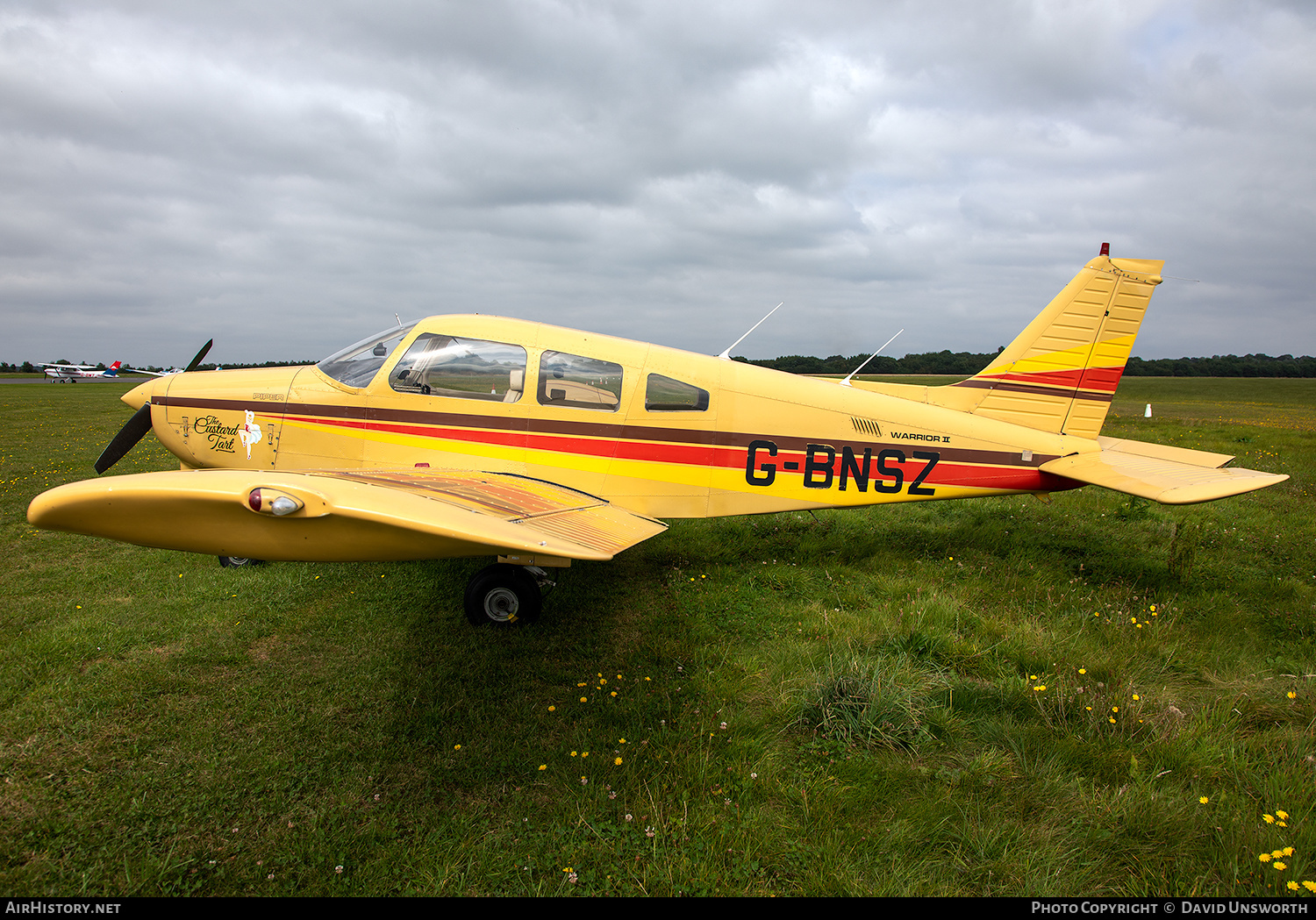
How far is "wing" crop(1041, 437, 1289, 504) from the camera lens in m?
4.29

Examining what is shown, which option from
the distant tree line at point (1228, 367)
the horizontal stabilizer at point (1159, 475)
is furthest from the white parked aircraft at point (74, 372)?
the distant tree line at point (1228, 367)

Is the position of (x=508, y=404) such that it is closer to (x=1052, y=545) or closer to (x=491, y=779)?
(x=491, y=779)

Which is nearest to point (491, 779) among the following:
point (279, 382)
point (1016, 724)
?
point (1016, 724)

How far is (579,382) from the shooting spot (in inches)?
198

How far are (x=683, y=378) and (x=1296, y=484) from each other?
9621 millimetres

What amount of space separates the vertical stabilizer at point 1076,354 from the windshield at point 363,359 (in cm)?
558

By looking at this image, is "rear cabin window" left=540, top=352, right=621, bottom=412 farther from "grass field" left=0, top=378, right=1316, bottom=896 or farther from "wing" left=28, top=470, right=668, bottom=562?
"wing" left=28, top=470, right=668, bottom=562

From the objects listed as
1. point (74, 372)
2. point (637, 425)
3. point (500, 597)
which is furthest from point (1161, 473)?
point (74, 372)

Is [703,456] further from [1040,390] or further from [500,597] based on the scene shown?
[1040,390]

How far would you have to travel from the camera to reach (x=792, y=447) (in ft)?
17.0

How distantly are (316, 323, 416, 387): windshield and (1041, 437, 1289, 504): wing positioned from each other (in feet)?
19.6

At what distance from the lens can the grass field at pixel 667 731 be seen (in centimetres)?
236

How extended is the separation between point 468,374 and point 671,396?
177 centimetres

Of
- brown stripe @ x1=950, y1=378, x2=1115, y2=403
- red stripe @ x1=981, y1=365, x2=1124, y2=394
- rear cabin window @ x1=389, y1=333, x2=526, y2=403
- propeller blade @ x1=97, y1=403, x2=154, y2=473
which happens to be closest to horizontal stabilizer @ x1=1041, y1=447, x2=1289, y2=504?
brown stripe @ x1=950, y1=378, x2=1115, y2=403
